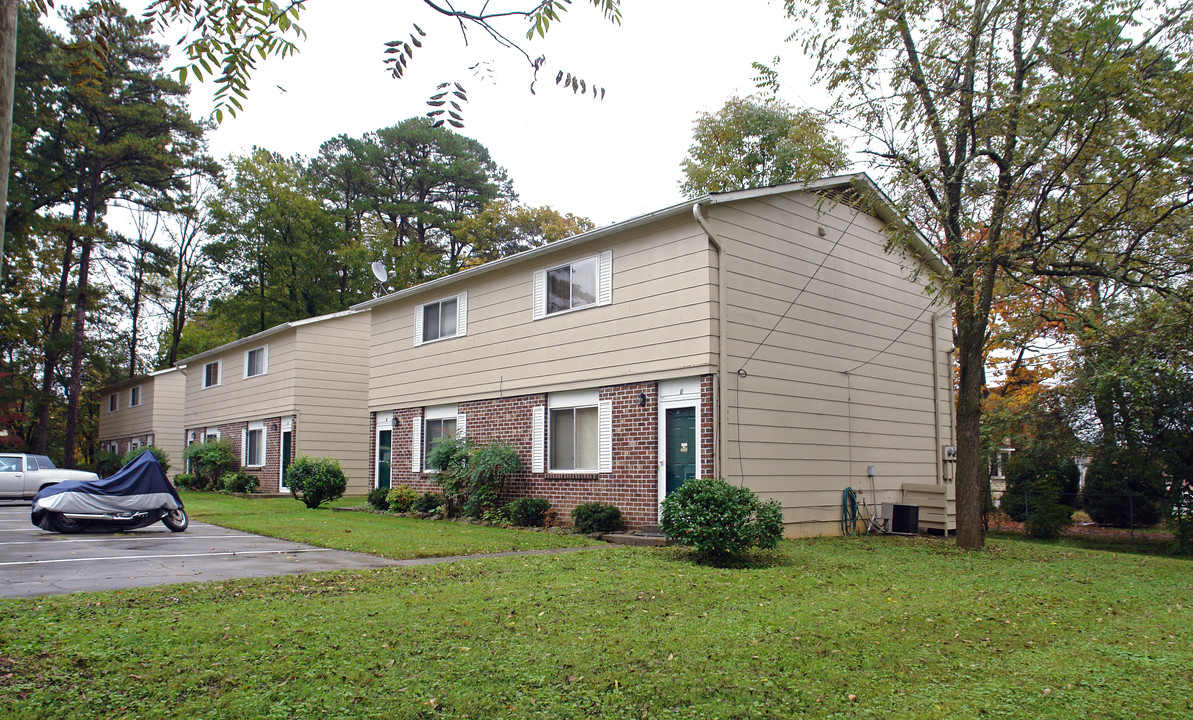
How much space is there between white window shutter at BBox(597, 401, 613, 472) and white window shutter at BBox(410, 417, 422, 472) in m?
6.41

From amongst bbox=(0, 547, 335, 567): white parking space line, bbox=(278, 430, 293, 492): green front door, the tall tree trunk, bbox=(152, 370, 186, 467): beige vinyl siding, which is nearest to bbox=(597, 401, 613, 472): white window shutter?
bbox=(0, 547, 335, 567): white parking space line

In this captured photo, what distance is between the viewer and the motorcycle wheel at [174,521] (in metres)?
13.2

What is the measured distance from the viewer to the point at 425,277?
120 feet

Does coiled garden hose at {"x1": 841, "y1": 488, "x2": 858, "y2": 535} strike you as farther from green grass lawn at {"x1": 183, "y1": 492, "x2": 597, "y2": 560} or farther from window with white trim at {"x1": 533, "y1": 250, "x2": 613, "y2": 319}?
window with white trim at {"x1": 533, "y1": 250, "x2": 613, "y2": 319}

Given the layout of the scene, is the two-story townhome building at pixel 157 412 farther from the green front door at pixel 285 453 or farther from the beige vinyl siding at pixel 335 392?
the beige vinyl siding at pixel 335 392

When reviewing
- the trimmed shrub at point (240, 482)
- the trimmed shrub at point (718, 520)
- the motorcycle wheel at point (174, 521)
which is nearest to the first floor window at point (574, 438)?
the trimmed shrub at point (718, 520)

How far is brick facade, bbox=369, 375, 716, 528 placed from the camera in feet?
41.8

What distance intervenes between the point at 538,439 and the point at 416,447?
478 centimetres

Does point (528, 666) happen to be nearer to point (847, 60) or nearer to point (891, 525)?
point (847, 60)

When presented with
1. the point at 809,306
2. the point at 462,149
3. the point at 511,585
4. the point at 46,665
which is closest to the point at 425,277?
the point at 462,149

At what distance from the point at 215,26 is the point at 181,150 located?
28826mm

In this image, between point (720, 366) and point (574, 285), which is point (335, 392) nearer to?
point (574, 285)

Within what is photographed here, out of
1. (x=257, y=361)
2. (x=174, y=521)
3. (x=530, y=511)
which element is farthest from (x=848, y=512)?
(x=257, y=361)

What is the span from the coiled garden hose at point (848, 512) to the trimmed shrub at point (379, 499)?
9999mm
